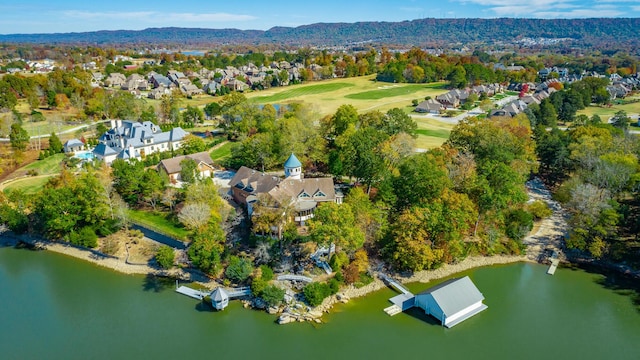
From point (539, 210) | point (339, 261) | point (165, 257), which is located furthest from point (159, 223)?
point (539, 210)

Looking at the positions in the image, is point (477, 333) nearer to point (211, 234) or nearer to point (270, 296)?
point (270, 296)

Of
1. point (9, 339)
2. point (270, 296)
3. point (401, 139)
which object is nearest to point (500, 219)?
point (401, 139)

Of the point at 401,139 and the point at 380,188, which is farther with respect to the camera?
the point at 401,139

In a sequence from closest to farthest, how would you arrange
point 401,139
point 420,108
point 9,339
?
point 9,339 < point 401,139 < point 420,108

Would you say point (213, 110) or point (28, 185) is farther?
point (213, 110)

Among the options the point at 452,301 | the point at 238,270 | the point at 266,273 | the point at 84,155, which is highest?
the point at 84,155

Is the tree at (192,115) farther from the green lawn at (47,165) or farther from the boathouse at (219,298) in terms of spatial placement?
the boathouse at (219,298)

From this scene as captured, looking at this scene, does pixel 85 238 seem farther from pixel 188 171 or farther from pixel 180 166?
pixel 180 166

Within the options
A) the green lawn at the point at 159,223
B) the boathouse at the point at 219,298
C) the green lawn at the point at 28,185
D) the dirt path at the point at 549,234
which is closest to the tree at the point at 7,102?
the green lawn at the point at 28,185
